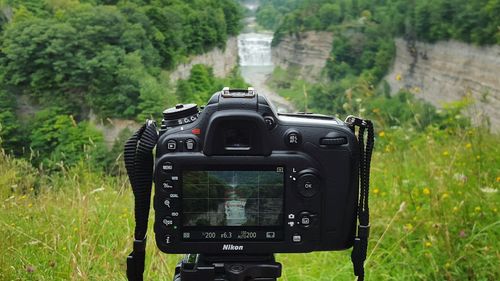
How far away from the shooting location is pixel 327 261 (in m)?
2.23

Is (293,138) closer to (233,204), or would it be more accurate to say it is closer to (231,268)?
(233,204)

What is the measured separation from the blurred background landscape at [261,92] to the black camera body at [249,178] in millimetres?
289

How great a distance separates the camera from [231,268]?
1.25 metres

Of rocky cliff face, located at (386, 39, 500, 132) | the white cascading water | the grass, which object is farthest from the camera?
the white cascading water

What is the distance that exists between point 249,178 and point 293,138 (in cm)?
14

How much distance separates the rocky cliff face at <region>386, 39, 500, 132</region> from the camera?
22125 mm

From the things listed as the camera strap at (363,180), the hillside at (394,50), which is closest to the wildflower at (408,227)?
the camera strap at (363,180)

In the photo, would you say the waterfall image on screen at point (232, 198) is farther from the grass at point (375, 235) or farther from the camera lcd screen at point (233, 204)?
the grass at point (375, 235)

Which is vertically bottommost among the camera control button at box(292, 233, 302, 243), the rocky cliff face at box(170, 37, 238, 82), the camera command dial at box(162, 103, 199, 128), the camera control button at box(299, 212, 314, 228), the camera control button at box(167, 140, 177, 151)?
the rocky cliff face at box(170, 37, 238, 82)

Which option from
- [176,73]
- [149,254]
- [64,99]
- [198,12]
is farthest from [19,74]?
[149,254]

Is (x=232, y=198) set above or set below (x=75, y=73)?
above

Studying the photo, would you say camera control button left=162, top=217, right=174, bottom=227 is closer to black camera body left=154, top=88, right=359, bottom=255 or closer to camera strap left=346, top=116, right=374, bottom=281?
black camera body left=154, top=88, right=359, bottom=255

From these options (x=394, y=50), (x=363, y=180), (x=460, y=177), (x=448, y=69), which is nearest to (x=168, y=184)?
(x=363, y=180)

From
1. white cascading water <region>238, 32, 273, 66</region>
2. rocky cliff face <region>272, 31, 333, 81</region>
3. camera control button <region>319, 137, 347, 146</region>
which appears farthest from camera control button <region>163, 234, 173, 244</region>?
white cascading water <region>238, 32, 273, 66</region>
